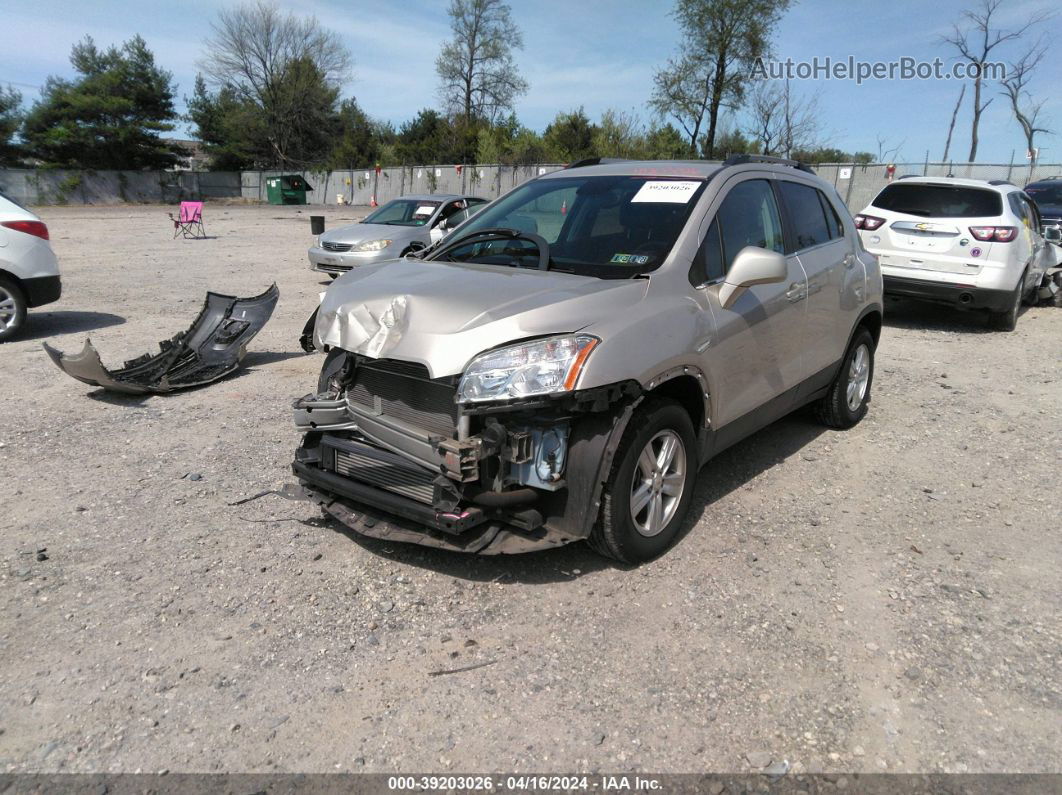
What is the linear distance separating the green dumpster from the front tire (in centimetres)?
5094

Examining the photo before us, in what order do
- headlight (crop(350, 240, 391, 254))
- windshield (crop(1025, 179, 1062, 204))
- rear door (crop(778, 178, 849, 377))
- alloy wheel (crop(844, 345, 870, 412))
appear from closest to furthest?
rear door (crop(778, 178, 849, 377)) < alloy wheel (crop(844, 345, 870, 412)) < headlight (crop(350, 240, 391, 254)) < windshield (crop(1025, 179, 1062, 204))

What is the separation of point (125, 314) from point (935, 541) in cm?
975

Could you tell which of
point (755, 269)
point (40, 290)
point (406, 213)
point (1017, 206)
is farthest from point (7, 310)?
point (1017, 206)

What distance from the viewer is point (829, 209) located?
5.47 m

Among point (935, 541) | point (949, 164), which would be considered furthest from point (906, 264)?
point (949, 164)

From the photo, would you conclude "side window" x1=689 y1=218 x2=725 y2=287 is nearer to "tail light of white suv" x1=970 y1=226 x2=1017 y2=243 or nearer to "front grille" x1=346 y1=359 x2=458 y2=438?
"front grille" x1=346 y1=359 x2=458 y2=438

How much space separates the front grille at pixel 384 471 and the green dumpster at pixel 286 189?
5055 cm

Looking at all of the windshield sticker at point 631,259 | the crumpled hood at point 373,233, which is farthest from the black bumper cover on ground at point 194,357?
the crumpled hood at point 373,233

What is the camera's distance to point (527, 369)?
315 centimetres

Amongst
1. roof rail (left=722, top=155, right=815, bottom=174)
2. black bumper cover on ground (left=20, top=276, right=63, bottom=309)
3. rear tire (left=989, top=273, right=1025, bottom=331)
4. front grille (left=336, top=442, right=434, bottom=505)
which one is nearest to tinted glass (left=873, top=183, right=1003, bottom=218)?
rear tire (left=989, top=273, right=1025, bottom=331)

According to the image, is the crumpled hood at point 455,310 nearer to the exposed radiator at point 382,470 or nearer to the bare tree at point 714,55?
A: the exposed radiator at point 382,470

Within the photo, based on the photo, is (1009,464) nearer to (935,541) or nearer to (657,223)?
(935,541)

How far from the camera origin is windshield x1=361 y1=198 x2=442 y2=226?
13.7m

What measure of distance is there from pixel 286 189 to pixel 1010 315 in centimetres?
4760
